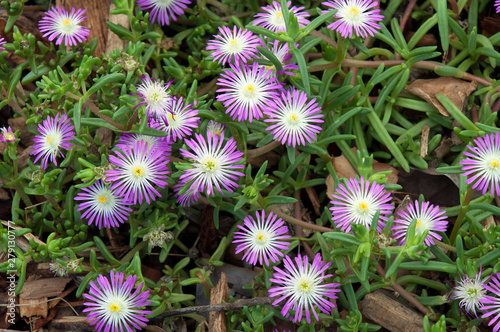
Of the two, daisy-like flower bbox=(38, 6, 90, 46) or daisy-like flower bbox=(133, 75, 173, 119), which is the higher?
daisy-like flower bbox=(38, 6, 90, 46)

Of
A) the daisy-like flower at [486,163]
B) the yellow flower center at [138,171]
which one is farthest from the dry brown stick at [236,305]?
the daisy-like flower at [486,163]

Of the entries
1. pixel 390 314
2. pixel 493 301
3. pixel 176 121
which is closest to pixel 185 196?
pixel 176 121

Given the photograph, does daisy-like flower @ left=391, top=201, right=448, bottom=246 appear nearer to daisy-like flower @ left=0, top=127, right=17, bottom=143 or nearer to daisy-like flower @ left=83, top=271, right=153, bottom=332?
daisy-like flower @ left=83, top=271, right=153, bottom=332

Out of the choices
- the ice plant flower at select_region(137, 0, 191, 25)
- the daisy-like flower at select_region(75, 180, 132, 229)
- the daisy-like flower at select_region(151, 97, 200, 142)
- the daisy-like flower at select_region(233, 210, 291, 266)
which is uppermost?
the ice plant flower at select_region(137, 0, 191, 25)

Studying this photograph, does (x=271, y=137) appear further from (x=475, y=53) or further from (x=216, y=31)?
(x=475, y=53)

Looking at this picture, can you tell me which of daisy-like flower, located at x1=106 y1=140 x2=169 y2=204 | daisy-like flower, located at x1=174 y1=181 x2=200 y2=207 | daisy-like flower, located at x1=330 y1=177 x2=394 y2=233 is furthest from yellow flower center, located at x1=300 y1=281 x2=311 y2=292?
daisy-like flower, located at x1=106 y1=140 x2=169 y2=204

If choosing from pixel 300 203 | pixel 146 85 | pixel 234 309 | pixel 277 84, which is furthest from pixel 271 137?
pixel 234 309

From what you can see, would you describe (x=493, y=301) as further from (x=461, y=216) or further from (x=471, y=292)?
(x=461, y=216)
